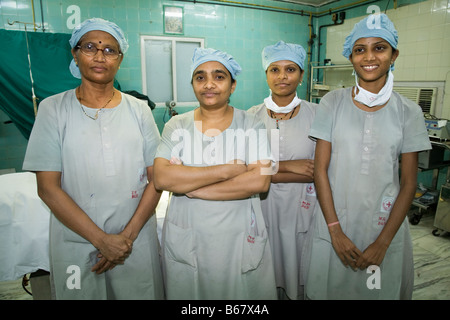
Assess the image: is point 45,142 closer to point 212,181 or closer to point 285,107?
point 212,181

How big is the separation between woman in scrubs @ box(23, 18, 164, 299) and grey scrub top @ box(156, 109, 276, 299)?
0.54 ft

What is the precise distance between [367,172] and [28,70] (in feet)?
12.5

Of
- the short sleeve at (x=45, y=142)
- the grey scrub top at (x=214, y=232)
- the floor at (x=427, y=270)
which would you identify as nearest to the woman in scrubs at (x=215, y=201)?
the grey scrub top at (x=214, y=232)

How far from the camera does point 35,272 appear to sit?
188 cm

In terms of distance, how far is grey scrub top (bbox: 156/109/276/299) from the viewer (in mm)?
1420

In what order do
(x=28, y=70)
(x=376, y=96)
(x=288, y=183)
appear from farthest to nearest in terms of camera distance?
1. (x=28, y=70)
2. (x=288, y=183)
3. (x=376, y=96)

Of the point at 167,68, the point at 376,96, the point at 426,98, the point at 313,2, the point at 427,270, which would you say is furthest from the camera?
the point at 313,2

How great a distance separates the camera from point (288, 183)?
1.77 meters

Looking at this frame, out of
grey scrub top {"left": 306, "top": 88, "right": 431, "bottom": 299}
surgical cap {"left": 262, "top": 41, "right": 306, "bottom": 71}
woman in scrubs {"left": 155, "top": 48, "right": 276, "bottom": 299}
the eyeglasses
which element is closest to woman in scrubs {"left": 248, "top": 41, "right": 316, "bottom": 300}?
surgical cap {"left": 262, "top": 41, "right": 306, "bottom": 71}

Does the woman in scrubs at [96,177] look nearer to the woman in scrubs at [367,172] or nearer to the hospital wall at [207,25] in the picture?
the woman in scrubs at [367,172]

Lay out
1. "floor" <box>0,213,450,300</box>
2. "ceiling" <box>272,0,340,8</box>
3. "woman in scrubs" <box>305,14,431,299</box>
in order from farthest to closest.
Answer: "ceiling" <box>272,0,340,8</box> < "floor" <box>0,213,450,300</box> < "woman in scrubs" <box>305,14,431,299</box>

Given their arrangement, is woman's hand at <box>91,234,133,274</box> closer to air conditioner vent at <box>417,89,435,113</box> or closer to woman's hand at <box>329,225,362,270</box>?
woman's hand at <box>329,225,362,270</box>

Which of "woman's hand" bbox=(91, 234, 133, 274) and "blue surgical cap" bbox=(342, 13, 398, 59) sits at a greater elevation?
"blue surgical cap" bbox=(342, 13, 398, 59)

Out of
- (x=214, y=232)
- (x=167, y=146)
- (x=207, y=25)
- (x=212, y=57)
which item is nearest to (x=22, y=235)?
(x=167, y=146)
